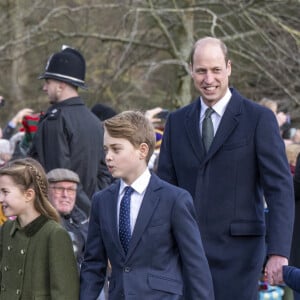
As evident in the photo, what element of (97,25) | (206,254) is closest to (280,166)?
(206,254)

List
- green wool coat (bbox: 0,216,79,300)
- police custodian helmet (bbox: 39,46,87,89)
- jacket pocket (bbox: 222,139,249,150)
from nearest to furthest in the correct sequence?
green wool coat (bbox: 0,216,79,300) → jacket pocket (bbox: 222,139,249,150) → police custodian helmet (bbox: 39,46,87,89)

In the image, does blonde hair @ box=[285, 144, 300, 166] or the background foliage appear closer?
blonde hair @ box=[285, 144, 300, 166]

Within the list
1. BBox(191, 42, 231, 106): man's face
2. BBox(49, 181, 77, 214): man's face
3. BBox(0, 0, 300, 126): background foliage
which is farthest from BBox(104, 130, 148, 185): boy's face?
BBox(0, 0, 300, 126): background foliage

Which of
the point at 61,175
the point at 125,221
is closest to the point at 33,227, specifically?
the point at 125,221

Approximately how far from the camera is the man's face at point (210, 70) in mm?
5582

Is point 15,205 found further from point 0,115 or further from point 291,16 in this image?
point 0,115

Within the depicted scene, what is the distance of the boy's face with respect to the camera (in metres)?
5.01

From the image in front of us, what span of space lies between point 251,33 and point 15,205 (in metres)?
10.7

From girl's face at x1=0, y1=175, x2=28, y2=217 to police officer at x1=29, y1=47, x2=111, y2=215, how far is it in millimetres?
2233

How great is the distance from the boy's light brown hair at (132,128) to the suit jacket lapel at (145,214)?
196 mm

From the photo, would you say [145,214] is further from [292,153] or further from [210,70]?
[292,153]

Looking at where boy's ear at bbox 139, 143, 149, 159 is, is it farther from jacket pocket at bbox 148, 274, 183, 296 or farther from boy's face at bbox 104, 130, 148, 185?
jacket pocket at bbox 148, 274, 183, 296

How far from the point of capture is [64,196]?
750cm

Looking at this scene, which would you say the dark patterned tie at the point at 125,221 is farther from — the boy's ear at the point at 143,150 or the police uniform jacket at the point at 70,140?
the police uniform jacket at the point at 70,140
